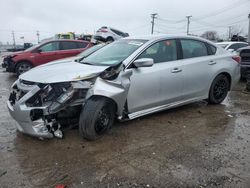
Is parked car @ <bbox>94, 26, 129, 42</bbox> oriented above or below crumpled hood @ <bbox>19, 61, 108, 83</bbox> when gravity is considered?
above

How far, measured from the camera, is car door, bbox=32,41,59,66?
37.9 feet

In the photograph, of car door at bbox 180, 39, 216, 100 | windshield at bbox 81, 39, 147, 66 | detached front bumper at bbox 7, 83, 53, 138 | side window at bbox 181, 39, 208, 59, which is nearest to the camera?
detached front bumper at bbox 7, 83, 53, 138

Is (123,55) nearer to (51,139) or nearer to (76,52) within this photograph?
(51,139)

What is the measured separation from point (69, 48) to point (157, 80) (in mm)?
8070

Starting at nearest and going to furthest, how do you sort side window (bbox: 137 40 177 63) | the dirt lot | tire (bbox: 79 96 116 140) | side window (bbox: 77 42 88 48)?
the dirt lot < tire (bbox: 79 96 116 140) < side window (bbox: 137 40 177 63) < side window (bbox: 77 42 88 48)

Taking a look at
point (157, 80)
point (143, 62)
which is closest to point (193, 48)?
point (157, 80)

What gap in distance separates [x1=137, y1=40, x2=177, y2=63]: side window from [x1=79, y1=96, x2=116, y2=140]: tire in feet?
3.79

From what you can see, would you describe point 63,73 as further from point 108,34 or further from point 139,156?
point 108,34

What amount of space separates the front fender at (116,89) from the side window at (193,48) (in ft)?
5.37

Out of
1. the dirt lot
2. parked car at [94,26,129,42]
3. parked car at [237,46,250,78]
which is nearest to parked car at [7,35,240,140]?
the dirt lot

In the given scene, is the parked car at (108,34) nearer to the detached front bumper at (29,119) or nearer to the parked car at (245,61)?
the parked car at (245,61)

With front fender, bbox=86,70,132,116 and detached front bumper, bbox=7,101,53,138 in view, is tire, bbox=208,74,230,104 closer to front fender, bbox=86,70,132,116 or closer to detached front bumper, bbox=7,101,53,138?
front fender, bbox=86,70,132,116

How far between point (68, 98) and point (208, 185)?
2.17 meters

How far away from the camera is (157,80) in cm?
492
